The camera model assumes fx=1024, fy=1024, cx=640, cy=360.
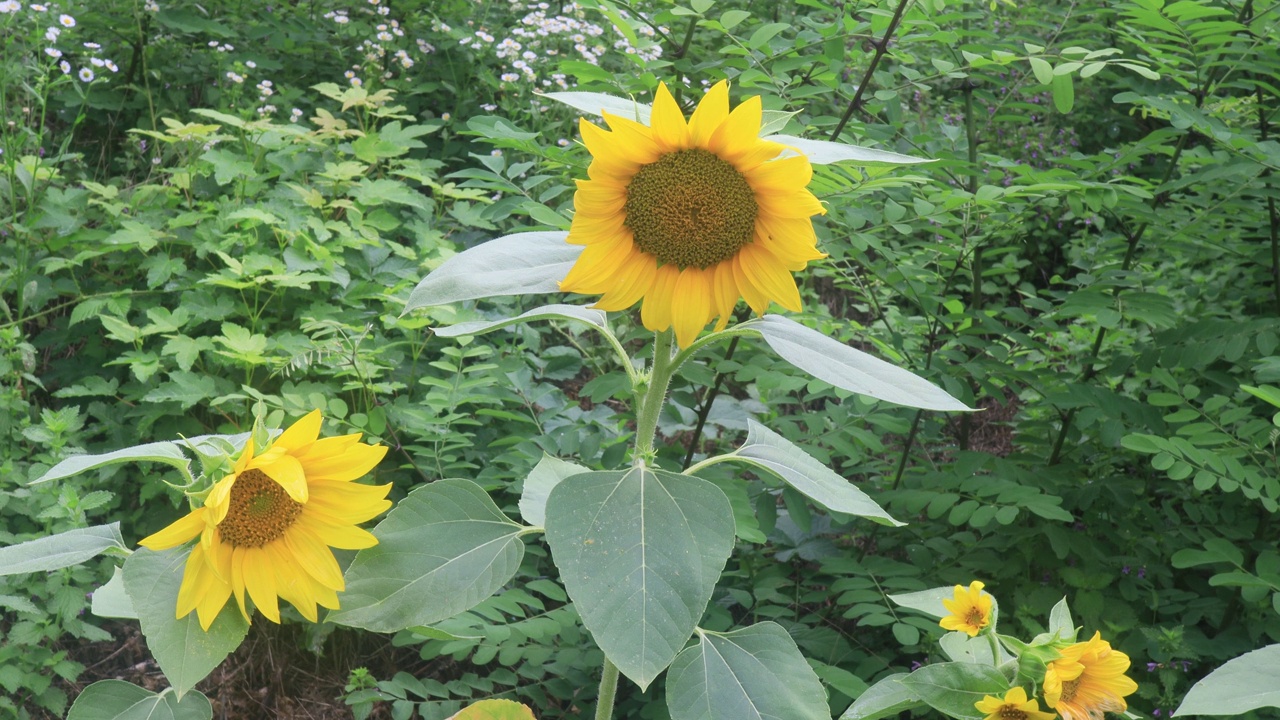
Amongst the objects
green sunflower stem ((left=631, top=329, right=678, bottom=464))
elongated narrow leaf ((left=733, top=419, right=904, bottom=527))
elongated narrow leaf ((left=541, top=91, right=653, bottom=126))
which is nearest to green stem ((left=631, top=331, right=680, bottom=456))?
green sunflower stem ((left=631, top=329, right=678, bottom=464))

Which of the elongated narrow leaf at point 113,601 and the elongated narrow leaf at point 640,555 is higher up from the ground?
the elongated narrow leaf at point 640,555

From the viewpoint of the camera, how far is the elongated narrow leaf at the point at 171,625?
0.90m

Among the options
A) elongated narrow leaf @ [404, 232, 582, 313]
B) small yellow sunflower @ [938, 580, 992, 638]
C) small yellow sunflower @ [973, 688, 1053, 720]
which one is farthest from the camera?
small yellow sunflower @ [938, 580, 992, 638]

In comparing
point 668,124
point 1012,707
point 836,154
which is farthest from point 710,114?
point 1012,707

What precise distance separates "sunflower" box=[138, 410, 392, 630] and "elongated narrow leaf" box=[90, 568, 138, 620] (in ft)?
0.49

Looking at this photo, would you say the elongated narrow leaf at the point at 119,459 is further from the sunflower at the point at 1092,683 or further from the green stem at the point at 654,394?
the sunflower at the point at 1092,683

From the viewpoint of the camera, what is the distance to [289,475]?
2.92ft

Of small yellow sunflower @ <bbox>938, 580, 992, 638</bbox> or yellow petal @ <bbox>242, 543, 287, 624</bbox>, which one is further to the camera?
small yellow sunflower @ <bbox>938, 580, 992, 638</bbox>

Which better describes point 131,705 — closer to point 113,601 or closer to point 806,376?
point 113,601

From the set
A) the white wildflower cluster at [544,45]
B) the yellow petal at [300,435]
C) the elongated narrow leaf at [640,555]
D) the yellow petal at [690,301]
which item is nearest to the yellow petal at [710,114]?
the yellow petal at [690,301]

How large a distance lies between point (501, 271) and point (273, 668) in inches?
72.4

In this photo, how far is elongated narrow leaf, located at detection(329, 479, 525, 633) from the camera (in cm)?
100

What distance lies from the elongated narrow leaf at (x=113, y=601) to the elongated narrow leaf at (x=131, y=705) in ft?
0.22

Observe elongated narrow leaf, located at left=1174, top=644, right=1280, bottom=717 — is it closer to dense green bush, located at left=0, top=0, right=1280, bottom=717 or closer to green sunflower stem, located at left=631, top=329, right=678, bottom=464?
green sunflower stem, located at left=631, top=329, right=678, bottom=464
